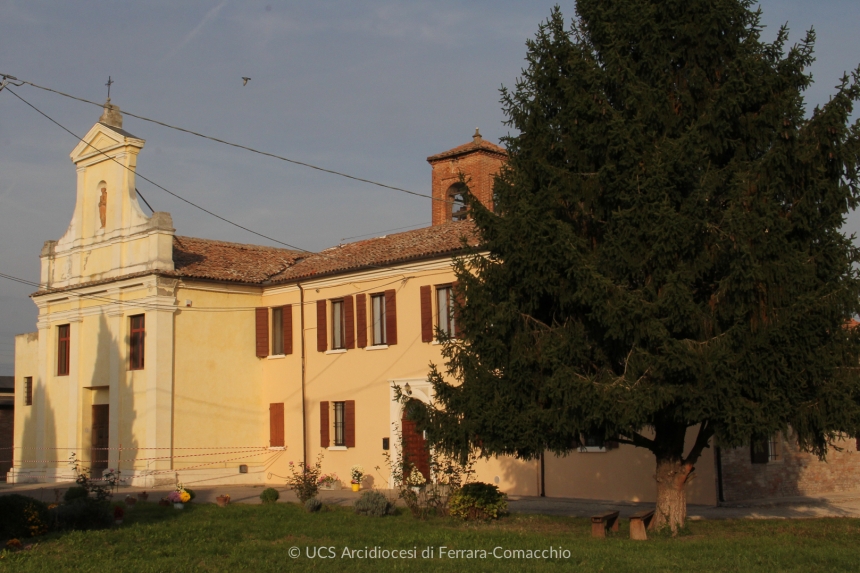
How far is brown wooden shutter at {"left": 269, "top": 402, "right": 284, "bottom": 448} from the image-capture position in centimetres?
2764

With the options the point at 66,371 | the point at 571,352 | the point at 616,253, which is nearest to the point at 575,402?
the point at 571,352

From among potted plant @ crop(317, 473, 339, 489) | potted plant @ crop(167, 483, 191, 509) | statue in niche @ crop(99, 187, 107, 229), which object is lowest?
potted plant @ crop(317, 473, 339, 489)

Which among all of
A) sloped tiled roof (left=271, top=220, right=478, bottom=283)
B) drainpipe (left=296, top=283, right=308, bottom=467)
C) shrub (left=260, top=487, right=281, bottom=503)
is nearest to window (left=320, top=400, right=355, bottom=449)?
drainpipe (left=296, top=283, right=308, bottom=467)

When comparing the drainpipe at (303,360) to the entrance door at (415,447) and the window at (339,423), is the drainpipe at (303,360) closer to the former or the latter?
the window at (339,423)

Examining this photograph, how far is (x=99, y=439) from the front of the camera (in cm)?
2750

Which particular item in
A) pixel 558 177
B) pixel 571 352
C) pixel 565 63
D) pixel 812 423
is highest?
pixel 565 63

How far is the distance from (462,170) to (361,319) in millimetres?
8224

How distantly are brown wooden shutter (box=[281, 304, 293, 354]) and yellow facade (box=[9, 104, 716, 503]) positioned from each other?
22cm

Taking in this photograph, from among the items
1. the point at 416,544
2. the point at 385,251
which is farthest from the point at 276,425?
the point at 416,544

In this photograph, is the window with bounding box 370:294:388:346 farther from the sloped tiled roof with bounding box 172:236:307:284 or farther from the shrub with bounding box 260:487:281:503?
the shrub with bounding box 260:487:281:503

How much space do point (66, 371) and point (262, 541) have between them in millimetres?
17486

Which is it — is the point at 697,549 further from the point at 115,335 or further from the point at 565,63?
the point at 115,335

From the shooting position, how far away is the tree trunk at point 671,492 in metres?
13.5

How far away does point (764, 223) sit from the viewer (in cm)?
1170
